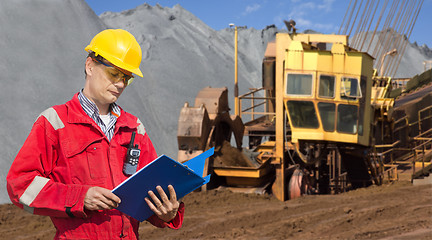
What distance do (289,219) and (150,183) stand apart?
26.2 feet

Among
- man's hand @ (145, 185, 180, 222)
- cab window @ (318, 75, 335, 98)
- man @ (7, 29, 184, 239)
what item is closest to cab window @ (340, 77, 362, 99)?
cab window @ (318, 75, 335, 98)

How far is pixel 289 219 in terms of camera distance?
10062 mm

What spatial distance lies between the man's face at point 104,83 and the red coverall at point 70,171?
10cm

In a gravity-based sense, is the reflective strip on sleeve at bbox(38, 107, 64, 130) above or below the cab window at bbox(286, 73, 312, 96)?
below

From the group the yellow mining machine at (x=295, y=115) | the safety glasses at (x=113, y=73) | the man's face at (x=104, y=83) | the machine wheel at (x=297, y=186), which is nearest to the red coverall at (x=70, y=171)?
the man's face at (x=104, y=83)

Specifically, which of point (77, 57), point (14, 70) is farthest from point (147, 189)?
point (77, 57)

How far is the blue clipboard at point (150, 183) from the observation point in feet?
7.64

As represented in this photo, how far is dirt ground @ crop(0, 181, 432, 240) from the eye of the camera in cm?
888

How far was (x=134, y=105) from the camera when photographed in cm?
3281

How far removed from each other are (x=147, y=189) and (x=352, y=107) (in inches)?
455

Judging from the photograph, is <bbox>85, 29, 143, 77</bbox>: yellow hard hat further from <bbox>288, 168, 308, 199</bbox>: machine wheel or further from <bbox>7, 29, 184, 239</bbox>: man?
<bbox>288, 168, 308, 199</bbox>: machine wheel

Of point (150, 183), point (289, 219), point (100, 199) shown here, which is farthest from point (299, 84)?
point (100, 199)

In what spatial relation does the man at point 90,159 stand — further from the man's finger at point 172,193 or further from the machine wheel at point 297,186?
the machine wheel at point 297,186

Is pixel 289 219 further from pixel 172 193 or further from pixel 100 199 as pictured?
pixel 100 199
